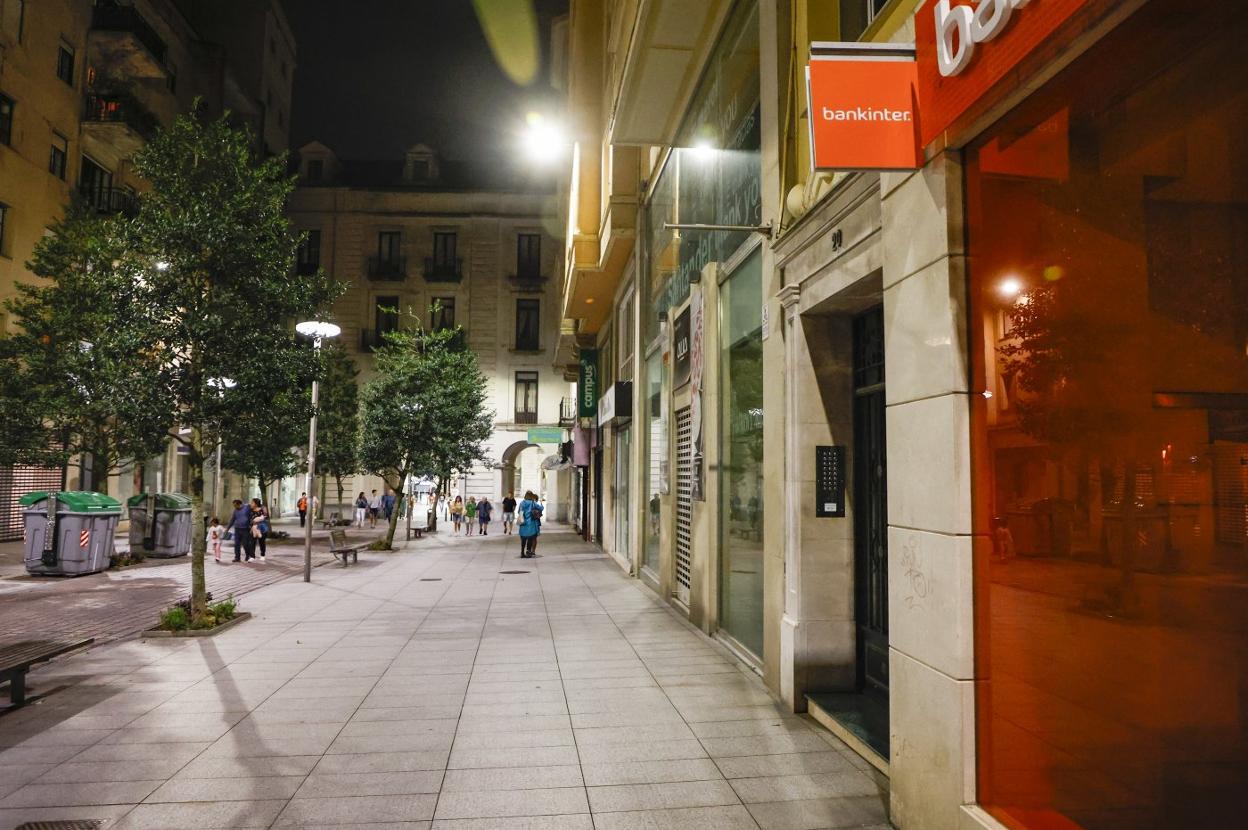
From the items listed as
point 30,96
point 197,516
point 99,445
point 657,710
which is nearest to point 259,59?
point 30,96

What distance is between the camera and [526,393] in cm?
4522

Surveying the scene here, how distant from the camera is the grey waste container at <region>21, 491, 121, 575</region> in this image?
1631cm

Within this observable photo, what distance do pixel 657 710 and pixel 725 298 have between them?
5101 millimetres

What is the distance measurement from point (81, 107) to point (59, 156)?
2268 millimetres

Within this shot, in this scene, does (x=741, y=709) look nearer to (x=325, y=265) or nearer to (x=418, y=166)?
(x=325, y=265)

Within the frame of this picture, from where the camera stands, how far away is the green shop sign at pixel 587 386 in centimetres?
2725

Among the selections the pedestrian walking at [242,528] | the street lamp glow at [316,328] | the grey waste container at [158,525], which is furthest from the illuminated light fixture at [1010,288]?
the grey waste container at [158,525]

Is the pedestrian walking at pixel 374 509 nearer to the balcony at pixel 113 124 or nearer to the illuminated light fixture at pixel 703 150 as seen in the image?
the balcony at pixel 113 124

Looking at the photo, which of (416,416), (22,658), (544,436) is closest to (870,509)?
(22,658)

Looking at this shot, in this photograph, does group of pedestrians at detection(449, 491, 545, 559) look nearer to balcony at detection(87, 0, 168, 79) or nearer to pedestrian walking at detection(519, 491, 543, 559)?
pedestrian walking at detection(519, 491, 543, 559)

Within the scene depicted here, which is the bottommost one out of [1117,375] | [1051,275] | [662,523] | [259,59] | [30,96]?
[662,523]

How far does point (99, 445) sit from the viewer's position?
20.8 metres

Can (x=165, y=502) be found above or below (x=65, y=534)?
above

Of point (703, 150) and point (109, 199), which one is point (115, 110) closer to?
point (109, 199)
